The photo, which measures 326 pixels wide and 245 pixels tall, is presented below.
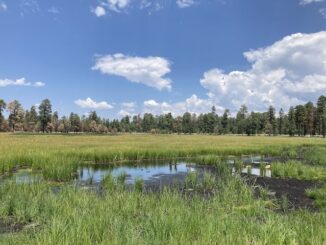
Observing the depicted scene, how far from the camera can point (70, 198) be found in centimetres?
1370

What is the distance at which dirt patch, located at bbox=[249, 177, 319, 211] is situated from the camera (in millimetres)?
17484

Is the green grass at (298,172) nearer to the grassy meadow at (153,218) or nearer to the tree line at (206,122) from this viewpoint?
the grassy meadow at (153,218)

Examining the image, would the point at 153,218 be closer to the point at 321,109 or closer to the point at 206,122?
the point at 321,109

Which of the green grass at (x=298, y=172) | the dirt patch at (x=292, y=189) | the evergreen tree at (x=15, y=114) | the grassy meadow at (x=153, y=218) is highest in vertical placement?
the evergreen tree at (x=15, y=114)

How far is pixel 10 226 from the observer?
38.8 feet

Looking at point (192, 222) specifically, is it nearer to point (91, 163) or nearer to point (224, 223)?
point (224, 223)

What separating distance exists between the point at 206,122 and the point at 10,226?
17100 cm

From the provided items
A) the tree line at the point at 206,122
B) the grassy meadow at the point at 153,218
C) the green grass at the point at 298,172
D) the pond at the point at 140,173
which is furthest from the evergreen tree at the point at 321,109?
the grassy meadow at the point at 153,218

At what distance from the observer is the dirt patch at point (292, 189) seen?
57.4 feet

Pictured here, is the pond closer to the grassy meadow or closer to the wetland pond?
the wetland pond

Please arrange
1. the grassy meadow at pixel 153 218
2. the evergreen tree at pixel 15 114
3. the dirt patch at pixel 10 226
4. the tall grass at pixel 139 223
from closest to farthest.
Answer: the tall grass at pixel 139 223, the grassy meadow at pixel 153 218, the dirt patch at pixel 10 226, the evergreen tree at pixel 15 114

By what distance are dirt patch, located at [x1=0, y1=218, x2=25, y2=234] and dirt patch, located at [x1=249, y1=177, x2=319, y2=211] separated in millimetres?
11465

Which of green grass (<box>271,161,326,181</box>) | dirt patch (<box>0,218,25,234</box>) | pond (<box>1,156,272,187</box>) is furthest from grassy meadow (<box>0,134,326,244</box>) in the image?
green grass (<box>271,161,326,181</box>)

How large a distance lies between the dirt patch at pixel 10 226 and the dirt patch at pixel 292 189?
11465mm
